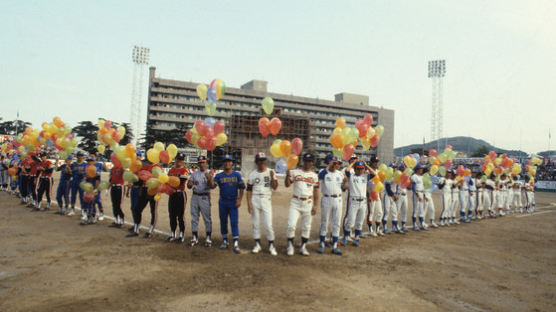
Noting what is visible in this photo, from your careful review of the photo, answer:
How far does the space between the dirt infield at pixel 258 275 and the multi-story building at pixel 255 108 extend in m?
49.9

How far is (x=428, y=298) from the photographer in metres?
4.79

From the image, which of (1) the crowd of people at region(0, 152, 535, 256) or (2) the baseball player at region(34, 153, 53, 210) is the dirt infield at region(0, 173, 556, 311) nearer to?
(1) the crowd of people at region(0, 152, 535, 256)

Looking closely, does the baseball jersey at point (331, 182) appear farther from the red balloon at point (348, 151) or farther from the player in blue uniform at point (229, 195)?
the player in blue uniform at point (229, 195)

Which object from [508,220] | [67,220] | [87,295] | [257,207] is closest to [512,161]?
[508,220]

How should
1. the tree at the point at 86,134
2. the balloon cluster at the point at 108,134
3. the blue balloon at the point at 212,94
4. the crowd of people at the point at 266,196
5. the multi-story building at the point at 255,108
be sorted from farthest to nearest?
the multi-story building at the point at 255,108, the tree at the point at 86,134, the balloon cluster at the point at 108,134, the blue balloon at the point at 212,94, the crowd of people at the point at 266,196

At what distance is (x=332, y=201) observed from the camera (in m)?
7.39

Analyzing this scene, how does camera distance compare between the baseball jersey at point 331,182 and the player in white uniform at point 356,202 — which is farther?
the player in white uniform at point 356,202

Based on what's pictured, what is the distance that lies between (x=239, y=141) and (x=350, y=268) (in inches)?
1933

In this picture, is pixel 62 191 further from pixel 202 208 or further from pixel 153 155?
pixel 202 208

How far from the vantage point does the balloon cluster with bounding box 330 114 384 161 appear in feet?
26.6

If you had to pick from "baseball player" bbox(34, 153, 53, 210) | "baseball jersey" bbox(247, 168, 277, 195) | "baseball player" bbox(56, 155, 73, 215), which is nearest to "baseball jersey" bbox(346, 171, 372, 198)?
"baseball jersey" bbox(247, 168, 277, 195)

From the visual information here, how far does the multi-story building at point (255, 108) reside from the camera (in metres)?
81.2

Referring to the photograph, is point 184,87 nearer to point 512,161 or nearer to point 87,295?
point 512,161

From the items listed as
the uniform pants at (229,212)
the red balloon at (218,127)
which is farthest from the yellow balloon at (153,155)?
the uniform pants at (229,212)
